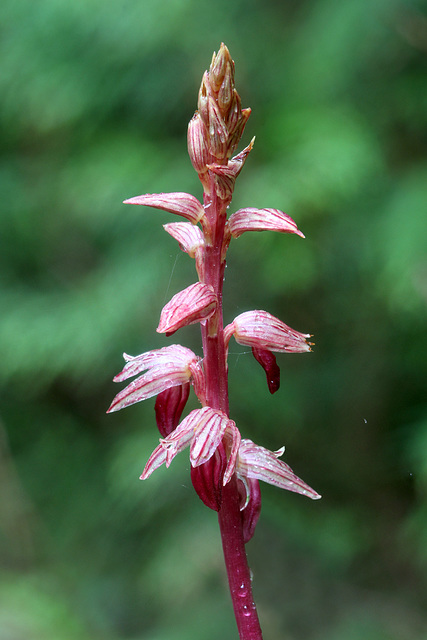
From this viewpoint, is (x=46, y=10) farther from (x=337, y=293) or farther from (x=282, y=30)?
(x=337, y=293)

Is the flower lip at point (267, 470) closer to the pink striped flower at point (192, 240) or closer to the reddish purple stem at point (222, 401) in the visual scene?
the reddish purple stem at point (222, 401)

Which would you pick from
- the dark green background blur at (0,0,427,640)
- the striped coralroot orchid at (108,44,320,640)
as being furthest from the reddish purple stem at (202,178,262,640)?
the dark green background blur at (0,0,427,640)

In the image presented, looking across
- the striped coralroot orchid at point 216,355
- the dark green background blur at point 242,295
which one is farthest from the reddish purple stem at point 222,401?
the dark green background blur at point 242,295

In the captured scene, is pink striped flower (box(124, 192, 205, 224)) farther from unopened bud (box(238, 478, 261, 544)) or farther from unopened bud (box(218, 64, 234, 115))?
unopened bud (box(238, 478, 261, 544))

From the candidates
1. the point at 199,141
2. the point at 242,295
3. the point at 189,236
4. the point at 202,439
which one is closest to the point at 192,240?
the point at 189,236

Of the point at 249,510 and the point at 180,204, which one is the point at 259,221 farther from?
the point at 249,510

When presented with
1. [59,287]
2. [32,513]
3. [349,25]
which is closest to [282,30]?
[349,25]
